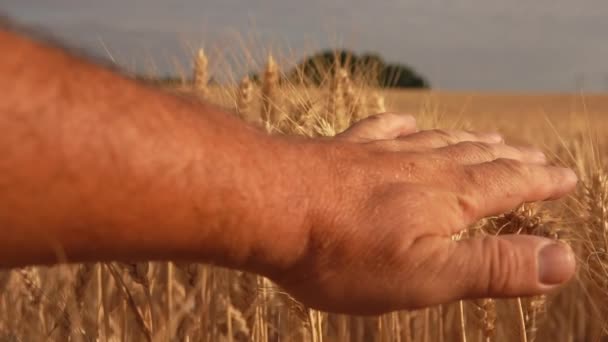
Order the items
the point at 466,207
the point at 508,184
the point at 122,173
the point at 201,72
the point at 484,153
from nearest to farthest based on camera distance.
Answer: the point at 122,173, the point at 466,207, the point at 508,184, the point at 484,153, the point at 201,72

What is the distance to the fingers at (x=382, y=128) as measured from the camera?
5.59ft

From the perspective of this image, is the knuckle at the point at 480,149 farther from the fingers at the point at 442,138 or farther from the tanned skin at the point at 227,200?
the tanned skin at the point at 227,200

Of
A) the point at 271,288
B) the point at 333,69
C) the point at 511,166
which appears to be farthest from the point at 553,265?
the point at 333,69

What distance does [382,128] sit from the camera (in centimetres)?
174

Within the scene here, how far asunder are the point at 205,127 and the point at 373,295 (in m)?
0.35

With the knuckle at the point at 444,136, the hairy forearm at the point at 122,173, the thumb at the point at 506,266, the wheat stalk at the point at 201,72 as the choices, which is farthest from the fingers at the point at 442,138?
the wheat stalk at the point at 201,72

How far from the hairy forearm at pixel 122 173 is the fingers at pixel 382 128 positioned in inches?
23.5

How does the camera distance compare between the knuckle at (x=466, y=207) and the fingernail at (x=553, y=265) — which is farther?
the knuckle at (x=466, y=207)

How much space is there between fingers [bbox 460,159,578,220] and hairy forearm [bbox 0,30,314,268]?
42 centimetres

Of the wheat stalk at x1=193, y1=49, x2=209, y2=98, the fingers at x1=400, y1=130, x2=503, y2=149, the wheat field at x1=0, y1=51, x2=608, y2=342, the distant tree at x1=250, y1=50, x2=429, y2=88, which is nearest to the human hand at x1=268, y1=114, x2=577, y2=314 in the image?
the fingers at x1=400, y1=130, x2=503, y2=149

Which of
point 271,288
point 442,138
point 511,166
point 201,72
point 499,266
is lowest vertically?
point 499,266

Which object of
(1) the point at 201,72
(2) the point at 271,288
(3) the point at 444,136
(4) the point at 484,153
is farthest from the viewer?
(1) the point at 201,72

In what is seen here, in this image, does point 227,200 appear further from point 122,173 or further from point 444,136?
point 444,136

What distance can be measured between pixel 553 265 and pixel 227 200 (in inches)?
20.9
